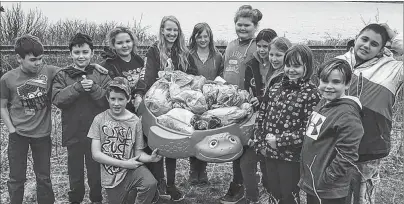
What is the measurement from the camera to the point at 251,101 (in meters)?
3.82

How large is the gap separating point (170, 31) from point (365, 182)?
2.13m

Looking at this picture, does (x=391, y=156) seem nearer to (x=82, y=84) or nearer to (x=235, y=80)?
(x=235, y=80)

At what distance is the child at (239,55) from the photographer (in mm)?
4305

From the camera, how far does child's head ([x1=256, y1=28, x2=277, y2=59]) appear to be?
3.89 meters

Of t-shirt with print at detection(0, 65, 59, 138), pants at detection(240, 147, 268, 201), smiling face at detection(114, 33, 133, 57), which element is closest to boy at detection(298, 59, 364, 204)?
pants at detection(240, 147, 268, 201)

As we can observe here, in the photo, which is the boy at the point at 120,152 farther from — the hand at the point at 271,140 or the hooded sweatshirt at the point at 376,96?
the hooded sweatshirt at the point at 376,96

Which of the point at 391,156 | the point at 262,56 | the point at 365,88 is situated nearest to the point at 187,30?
the point at 391,156

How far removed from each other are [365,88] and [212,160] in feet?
4.01

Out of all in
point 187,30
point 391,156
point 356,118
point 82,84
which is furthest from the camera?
point 187,30

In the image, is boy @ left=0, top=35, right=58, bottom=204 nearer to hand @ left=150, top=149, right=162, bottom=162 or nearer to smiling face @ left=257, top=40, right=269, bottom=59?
hand @ left=150, top=149, right=162, bottom=162

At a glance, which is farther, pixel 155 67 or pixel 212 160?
pixel 155 67

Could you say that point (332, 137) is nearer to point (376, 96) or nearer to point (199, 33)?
point (376, 96)

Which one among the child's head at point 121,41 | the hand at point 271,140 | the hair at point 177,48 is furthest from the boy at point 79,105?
the hand at point 271,140

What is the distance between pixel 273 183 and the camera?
11.7 feet
